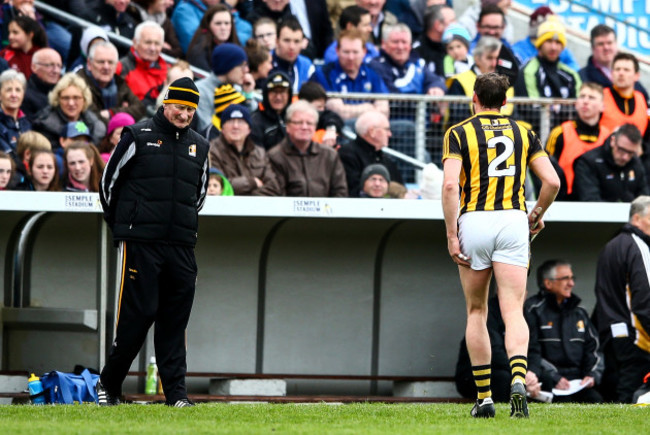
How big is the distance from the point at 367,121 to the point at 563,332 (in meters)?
2.70

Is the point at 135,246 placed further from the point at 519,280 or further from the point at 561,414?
the point at 561,414

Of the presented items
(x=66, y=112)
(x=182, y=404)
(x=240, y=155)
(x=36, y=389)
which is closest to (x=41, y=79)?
(x=66, y=112)

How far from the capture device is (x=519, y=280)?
7.38 meters

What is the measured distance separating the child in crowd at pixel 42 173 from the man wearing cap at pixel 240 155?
55.7 inches

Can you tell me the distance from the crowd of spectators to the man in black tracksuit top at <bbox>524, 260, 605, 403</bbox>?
49.8 inches

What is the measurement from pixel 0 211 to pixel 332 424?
452 cm

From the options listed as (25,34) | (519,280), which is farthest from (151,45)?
(519,280)

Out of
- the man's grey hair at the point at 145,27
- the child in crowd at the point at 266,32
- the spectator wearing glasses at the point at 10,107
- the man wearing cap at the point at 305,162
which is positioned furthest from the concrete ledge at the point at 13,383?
the child in crowd at the point at 266,32

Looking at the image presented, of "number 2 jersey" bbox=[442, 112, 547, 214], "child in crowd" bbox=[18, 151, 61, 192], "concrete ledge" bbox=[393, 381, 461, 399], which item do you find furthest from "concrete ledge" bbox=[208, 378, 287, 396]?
"number 2 jersey" bbox=[442, 112, 547, 214]

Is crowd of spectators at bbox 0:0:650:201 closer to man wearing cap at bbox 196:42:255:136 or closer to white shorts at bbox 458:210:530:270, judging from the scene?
man wearing cap at bbox 196:42:255:136

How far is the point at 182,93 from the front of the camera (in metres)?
7.80

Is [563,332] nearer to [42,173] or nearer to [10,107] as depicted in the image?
[42,173]

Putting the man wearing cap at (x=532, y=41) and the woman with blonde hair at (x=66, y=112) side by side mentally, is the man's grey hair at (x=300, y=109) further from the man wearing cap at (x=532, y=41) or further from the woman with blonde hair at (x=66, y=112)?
the man wearing cap at (x=532, y=41)

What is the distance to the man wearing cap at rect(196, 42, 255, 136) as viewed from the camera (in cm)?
1190
